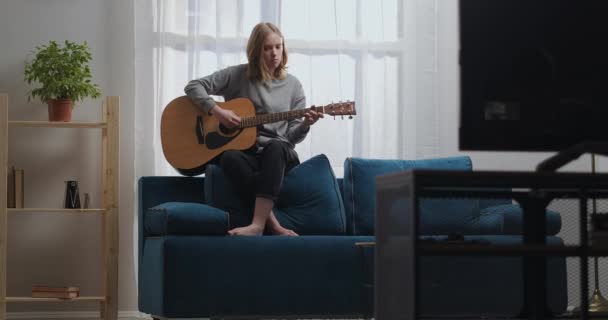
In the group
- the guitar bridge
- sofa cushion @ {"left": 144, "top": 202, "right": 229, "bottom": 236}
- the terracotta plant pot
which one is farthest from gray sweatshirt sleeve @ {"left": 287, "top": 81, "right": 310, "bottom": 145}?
the terracotta plant pot

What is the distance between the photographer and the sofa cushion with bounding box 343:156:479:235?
4.14 meters

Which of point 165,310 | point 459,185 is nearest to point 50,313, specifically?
point 165,310

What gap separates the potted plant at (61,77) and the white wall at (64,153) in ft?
0.82

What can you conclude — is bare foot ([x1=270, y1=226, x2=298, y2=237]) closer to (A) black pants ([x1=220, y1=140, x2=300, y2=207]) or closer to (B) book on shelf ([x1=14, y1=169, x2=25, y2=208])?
(A) black pants ([x1=220, y1=140, x2=300, y2=207])

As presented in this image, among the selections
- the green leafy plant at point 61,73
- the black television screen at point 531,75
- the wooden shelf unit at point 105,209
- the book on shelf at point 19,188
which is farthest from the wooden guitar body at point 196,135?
the black television screen at point 531,75

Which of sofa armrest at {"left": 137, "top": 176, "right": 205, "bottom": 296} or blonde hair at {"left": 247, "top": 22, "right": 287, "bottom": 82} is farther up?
blonde hair at {"left": 247, "top": 22, "right": 287, "bottom": 82}

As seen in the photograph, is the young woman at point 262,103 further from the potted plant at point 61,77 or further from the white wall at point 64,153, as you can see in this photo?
the white wall at point 64,153

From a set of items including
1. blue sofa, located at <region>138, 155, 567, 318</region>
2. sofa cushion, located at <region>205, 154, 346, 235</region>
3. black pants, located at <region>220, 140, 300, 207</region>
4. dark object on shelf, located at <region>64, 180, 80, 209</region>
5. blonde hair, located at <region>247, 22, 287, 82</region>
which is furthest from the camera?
dark object on shelf, located at <region>64, 180, 80, 209</region>

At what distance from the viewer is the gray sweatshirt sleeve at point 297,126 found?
426cm

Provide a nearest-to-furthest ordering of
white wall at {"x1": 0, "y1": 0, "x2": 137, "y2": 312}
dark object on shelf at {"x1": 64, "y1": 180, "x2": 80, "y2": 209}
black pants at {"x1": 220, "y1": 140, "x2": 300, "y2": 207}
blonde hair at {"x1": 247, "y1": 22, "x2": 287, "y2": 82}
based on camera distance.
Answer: black pants at {"x1": 220, "y1": 140, "x2": 300, "y2": 207} < blonde hair at {"x1": 247, "y1": 22, "x2": 287, "y2": 82} < dark object on shelf at {"x1": 64, "y1": 180, "x2": 80, "y2": 209} < white wall at {"x1": 0, "y1": 0, "x2": 137, "y2": 312}

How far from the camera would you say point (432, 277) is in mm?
3600

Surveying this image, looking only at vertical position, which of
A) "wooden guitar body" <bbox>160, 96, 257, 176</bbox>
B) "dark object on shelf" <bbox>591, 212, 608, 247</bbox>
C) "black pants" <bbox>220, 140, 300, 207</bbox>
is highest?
"wooden guitar body" <bbox>160, 96, 257, 176</bbox>

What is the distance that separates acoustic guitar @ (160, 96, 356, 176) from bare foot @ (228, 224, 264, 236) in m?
0.43

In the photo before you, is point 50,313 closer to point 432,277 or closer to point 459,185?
point 432,277
